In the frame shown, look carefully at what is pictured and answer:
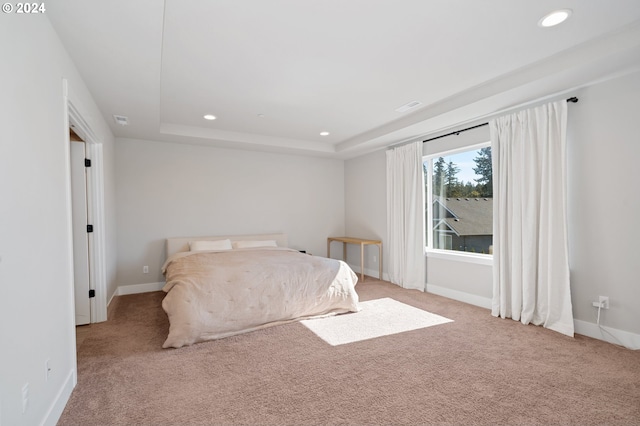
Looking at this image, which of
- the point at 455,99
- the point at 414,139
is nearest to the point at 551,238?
the point at 455,99

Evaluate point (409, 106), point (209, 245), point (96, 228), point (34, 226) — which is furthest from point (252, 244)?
point (34, 226)

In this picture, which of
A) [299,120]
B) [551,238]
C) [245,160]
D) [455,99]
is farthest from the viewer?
[245,160]

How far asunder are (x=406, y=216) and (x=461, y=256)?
3.48 ft

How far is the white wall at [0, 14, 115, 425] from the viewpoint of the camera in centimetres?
138

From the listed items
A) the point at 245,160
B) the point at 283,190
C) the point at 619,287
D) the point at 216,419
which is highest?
the point at 245,160

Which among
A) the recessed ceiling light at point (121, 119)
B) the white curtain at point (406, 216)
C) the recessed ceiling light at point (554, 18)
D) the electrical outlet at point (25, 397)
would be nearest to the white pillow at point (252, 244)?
the white curtain at point (406, 216)

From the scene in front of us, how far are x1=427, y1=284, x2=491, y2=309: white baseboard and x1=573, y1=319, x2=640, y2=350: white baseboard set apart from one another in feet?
3.14

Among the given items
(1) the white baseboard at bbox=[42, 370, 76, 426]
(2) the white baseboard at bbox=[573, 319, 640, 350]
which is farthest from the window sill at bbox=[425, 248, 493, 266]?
(1) the white baseboard at bbox=[42, 370, 76, 426]

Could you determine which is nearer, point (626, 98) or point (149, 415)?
point (149, 415)

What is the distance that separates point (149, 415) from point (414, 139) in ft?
15.3

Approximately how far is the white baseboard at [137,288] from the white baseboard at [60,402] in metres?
2.89

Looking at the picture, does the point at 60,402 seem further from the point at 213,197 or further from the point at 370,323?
the point at 213,197

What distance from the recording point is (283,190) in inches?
239

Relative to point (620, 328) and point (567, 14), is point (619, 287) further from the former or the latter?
point (567, 14)
